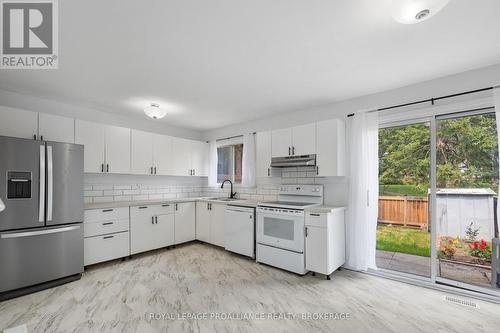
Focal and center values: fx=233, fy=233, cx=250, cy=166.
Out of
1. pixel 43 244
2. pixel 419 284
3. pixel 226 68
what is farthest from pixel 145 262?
pixel 419 284

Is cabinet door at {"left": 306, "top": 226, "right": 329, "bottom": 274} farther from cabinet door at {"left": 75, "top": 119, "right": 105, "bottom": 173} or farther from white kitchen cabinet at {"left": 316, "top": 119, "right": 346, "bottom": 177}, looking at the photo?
cabinet door at {"left": 75, "top": 119, "right": 105, "bottom": 173}

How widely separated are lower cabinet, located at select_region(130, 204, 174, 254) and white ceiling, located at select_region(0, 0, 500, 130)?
1848 millimetres

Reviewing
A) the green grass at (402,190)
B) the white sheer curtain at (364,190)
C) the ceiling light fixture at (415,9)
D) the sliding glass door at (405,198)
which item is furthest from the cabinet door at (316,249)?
the ceiling light fixture at (415,9)

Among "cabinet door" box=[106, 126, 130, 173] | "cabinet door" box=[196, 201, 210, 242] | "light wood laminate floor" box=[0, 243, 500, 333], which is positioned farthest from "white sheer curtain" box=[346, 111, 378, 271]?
"cabinet door" box=[106, 126, 130, 173]

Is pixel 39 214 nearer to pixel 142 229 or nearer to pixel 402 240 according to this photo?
pixel 142 229

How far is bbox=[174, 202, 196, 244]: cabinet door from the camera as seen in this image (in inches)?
174

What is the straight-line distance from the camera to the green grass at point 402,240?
10.1 feet

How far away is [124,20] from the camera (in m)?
1.75

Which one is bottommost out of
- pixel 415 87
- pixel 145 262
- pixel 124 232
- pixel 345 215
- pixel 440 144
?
pixel 145 262

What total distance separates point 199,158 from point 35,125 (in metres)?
2.79

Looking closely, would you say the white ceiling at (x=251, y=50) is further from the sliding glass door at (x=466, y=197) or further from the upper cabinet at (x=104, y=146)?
the sliding glass door at (x=466, y=197)

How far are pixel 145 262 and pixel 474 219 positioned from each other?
4.42m

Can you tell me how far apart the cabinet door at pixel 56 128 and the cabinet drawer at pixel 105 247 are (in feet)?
4.87

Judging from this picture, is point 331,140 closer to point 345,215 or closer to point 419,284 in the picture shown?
point 345,215
